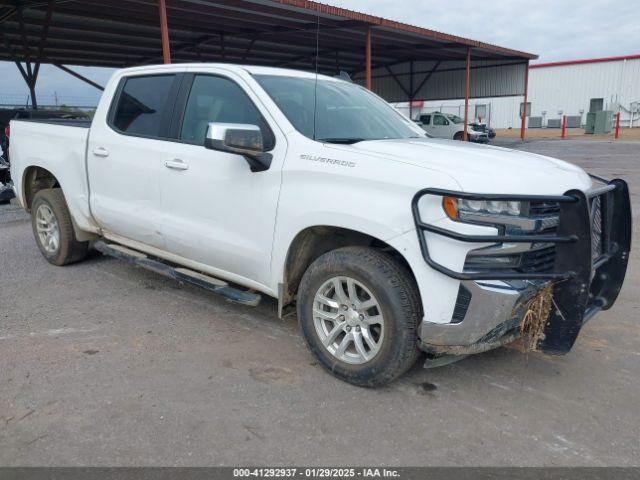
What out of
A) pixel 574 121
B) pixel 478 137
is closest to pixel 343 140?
pixel 478 137

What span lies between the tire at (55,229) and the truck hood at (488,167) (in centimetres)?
356

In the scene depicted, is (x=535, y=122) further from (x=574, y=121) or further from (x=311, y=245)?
(x=311, y=245)

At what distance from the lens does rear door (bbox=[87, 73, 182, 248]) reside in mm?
4348

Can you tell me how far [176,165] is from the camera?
4082 mm

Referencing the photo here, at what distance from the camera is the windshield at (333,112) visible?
12.3 ft

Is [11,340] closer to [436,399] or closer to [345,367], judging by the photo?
[345,367]

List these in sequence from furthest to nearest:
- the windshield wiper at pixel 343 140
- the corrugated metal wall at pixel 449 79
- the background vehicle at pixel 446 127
Result: the background vehicle at pixel 446 127
the corrugated metal wall at pixel 449 79
the windshield wiper at pixel 343 140

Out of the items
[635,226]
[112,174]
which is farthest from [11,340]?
[635,226]

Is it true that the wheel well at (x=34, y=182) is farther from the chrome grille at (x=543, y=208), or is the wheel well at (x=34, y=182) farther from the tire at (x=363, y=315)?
the chrome grille at (x=543, y=208)

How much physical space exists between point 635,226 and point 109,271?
707 centimetres

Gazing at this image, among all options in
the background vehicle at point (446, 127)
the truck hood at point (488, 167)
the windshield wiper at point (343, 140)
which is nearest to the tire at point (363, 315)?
the truck hood at point (488, 167)

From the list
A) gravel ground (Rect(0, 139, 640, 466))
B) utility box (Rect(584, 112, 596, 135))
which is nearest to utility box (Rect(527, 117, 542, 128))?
utility box (Rect(584, 112, 596, 135))

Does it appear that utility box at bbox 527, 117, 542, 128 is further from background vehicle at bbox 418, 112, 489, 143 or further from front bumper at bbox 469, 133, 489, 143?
background vehicle at bbox 418, 112, 489, 143

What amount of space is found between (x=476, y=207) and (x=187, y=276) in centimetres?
237
